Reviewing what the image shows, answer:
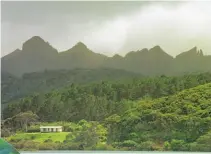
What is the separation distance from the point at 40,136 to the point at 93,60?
61.0 inches

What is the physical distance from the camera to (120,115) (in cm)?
740

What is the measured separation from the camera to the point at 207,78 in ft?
23.2

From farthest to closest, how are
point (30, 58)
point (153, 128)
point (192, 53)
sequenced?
1. point (30, 58)
2. point (153, 128)
3. point (192, 53)

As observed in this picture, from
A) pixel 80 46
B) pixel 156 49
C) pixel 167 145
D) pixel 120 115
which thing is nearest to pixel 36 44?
pixel 80 46

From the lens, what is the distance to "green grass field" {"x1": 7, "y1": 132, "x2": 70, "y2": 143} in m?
7.56

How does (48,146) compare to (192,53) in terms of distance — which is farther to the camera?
(48,146)

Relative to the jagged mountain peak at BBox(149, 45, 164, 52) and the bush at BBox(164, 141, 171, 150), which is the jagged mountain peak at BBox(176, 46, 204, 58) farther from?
the bush at BBox(164, 141, 171, 150)

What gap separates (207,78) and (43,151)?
2.92 meters

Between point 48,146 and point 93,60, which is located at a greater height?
point 93,60

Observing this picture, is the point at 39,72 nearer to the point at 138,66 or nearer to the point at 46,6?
the point at 46,6

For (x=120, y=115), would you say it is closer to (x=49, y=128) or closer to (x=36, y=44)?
(x=49, y=128)

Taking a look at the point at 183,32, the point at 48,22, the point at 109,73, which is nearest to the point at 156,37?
the point at 183,32

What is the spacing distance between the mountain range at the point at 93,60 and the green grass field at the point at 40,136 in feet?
3.39

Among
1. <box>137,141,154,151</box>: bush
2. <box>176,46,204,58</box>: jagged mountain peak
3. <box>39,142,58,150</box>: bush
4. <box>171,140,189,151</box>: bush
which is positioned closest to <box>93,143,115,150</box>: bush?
<box>137,141,154,151</box>: bush
